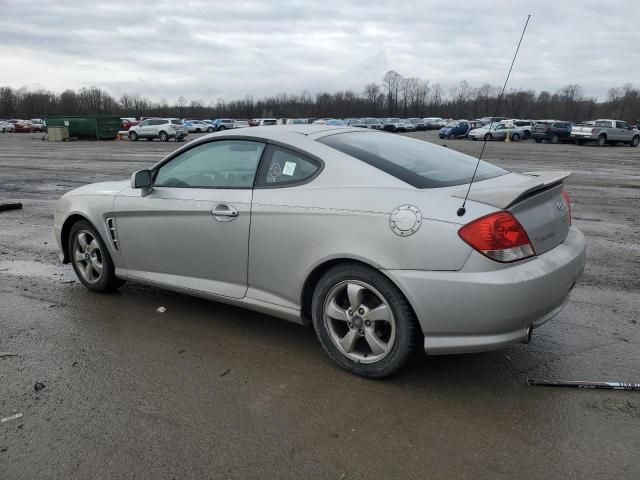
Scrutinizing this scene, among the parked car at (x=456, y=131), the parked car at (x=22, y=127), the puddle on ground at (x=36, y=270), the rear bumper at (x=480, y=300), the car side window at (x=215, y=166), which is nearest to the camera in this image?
the rear bumper at (x=480, y=300)

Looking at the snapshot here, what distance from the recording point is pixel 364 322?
3348 mm

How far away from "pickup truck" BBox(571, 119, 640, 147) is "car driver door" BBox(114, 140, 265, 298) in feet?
127

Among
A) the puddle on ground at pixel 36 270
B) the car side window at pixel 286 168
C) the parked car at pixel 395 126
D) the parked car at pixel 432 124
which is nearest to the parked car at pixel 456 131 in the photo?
the parked car at pixel 395 126

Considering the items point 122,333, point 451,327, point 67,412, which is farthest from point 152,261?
point 451,327

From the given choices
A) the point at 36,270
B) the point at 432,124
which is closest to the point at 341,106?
the point at 432,124

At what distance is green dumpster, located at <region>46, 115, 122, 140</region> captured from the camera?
42.0 metres

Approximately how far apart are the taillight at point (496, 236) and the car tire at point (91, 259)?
3.36m

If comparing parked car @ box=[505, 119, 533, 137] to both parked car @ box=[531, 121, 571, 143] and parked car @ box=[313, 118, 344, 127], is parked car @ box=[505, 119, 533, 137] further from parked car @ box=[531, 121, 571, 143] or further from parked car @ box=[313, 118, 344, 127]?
parked car @ box=[313, 118, 344, 127]

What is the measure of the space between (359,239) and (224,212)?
1135mm

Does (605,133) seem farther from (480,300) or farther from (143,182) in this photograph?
(480,300)

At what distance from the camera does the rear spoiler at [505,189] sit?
3059 mm

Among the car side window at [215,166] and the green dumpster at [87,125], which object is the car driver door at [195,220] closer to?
A: the car side window at [215,166]

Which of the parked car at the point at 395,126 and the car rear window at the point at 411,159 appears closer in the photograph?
the car rear window at the point at 411,159

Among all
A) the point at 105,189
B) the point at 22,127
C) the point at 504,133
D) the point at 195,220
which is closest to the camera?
the point at 195,220
